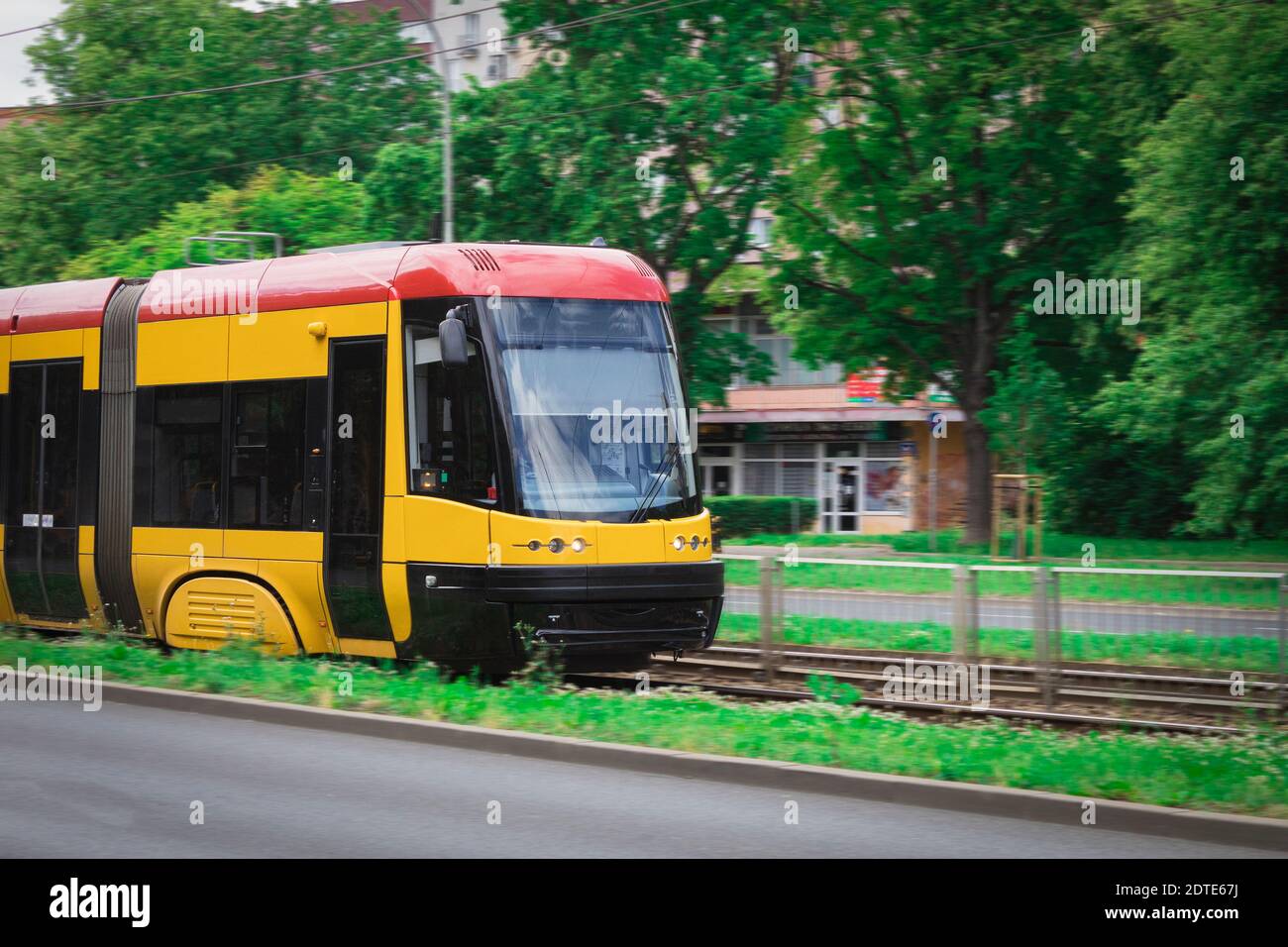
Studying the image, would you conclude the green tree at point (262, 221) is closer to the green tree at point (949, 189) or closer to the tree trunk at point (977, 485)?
the green tree at point (949, 189)

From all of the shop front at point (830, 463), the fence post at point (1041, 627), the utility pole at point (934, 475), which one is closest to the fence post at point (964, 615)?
the fence post at point (1041, 627)

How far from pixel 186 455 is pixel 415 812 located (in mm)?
7991

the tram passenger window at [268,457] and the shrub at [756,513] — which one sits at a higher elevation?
the tram passenger window at [268,457]

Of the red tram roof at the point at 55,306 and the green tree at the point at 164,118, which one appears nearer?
the red tram roof at the point at 55,306

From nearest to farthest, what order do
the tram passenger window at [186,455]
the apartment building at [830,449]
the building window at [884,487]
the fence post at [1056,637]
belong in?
the fence post at [1056,637] < the tram passenger window at [186,455] < the apartment building at [830,449] < the building window at [884,487]

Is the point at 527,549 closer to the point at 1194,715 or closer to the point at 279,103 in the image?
the point at 1194,715

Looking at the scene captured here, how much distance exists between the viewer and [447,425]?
13.2 m

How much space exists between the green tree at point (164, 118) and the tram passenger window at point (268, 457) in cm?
3190

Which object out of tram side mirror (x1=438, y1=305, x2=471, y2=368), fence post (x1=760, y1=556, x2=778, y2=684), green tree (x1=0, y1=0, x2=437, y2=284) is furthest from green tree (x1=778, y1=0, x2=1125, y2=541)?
tram side mirror (x1=438, y1=305, x2=471, y2=368)

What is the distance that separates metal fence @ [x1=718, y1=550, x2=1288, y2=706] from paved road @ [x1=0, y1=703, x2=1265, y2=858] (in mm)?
5501

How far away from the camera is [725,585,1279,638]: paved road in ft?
42.9

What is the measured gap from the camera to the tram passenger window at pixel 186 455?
15.1 meters

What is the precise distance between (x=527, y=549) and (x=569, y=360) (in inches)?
63.2
